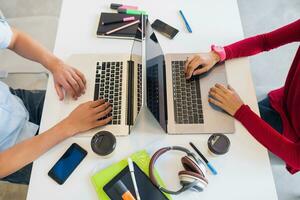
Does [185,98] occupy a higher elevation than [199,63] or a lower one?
lower

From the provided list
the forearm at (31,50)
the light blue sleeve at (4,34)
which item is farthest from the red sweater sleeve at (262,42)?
the light blue sleeve at (4,34)

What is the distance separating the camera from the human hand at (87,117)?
0.89 m

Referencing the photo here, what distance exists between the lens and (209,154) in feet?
2.89

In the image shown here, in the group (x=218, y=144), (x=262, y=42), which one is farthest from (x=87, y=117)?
(x=262, y=42)

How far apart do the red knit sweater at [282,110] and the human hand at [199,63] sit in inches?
2.3

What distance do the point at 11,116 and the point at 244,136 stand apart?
0.81 m

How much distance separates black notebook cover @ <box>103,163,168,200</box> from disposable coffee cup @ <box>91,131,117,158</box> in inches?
2.9

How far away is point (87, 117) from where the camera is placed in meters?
0.90

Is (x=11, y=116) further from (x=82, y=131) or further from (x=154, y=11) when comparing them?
(x=154, y=11)

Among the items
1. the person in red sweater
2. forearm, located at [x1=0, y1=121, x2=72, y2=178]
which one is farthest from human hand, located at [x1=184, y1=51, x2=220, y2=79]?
forearm, located at [x1=0, y1=121, x2=72, y2=178]

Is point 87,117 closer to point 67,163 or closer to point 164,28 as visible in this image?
point 67,163

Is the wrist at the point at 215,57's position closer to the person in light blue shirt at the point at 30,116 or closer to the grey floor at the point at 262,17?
the person in light blue shirt at the point at 30,116

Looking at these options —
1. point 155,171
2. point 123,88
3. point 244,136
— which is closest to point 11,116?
point 123,88

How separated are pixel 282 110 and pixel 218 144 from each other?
1.24 ft
